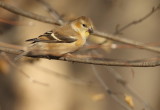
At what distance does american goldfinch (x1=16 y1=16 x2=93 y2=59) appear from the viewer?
4777 millimetres

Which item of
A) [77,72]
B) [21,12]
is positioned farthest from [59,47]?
[77,72]

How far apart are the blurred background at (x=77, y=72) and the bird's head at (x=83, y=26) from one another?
8.58 ft

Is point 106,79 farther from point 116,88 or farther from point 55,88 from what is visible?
point 55,88

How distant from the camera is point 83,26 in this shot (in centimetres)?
519

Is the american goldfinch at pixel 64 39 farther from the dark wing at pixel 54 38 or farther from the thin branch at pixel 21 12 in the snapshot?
the thin branch at pixel 21 12

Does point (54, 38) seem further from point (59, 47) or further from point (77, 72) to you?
point (77, 72)

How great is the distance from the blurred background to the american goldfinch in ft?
8.95

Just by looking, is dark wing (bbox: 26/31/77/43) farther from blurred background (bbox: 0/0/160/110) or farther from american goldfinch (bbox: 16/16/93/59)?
blurred background (bbox: 0/0/160/110)

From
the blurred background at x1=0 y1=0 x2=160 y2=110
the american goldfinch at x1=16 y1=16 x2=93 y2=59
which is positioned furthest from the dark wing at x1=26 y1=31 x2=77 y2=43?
the blurred background at x1=0 y1=0 x2=160 y2=110

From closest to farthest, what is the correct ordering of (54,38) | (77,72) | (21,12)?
(21,12) → (54,38) → (77,72)

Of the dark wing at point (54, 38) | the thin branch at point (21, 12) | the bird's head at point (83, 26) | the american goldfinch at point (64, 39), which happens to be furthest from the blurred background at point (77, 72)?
the thin branch at point (21, 12)

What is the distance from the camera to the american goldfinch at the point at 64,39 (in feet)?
15.7

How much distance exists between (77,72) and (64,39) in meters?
4.53

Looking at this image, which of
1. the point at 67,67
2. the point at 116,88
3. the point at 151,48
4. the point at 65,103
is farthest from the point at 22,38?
the point at 151,48
